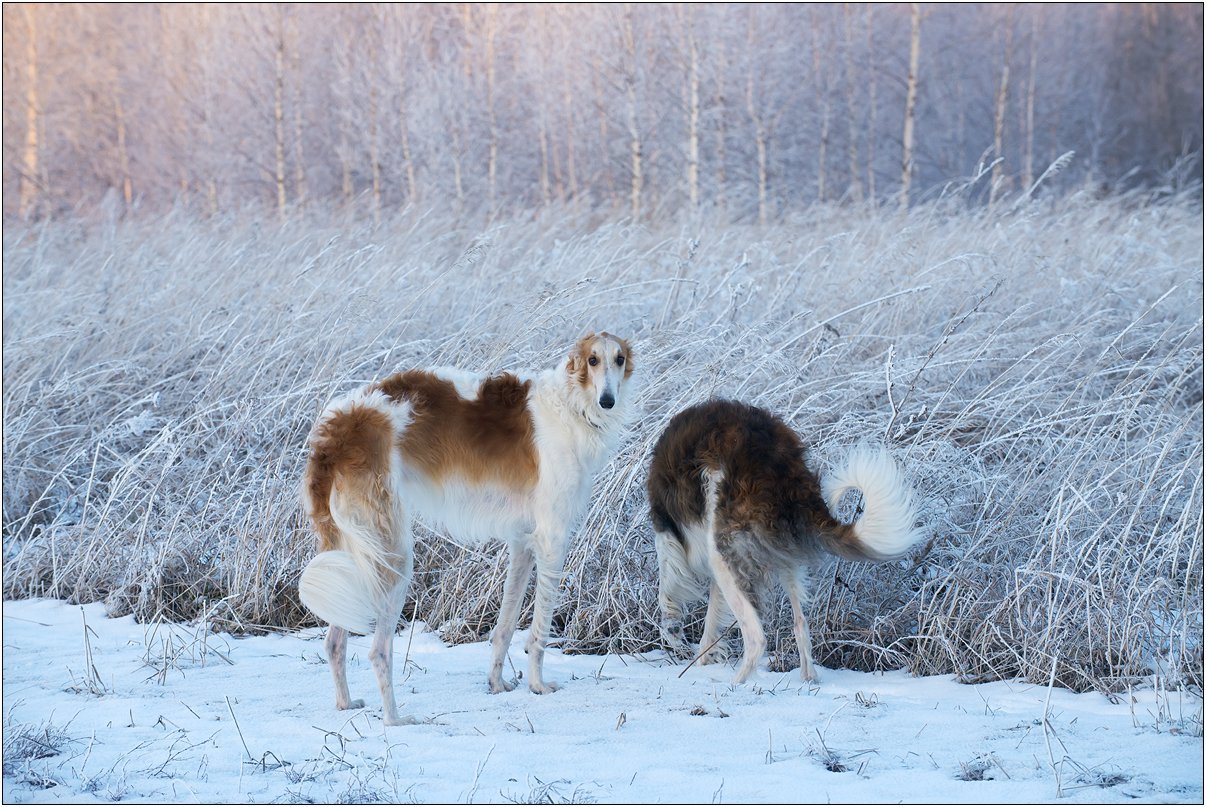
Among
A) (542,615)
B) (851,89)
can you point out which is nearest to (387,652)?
(542,615)

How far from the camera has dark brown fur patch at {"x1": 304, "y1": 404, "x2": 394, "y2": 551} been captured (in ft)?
10.7

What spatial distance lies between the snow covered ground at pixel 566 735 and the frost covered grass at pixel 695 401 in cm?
17

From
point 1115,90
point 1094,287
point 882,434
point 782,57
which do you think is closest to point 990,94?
point 1115,90

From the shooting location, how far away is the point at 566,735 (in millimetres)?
3123

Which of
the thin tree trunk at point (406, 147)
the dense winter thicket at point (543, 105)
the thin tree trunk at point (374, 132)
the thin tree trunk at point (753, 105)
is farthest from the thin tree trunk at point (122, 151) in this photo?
the thin tree trunk at point (753, 105)

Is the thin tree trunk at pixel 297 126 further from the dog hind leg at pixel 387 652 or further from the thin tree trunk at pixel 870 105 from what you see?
the dog hind leg at pixel 387 652

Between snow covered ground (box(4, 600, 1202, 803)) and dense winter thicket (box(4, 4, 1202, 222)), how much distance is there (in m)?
10.9

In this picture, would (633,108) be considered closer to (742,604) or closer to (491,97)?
(491,97)

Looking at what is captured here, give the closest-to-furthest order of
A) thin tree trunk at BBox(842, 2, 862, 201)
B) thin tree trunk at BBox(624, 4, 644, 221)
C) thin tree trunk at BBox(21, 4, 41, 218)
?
1. thin tree trunk at BBox(624, 4, 644, 221)
2. thin tree trunk at BBox(21, 4, 41, 218)
3. thin tree trunk at BBox(842, 2, 862, 201)

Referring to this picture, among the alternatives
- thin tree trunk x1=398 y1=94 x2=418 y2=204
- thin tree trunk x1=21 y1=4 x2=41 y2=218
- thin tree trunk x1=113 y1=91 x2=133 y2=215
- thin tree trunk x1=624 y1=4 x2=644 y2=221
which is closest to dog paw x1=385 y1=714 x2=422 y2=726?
thin tree trunk x1=624 y1=4 x2=644 y2=221

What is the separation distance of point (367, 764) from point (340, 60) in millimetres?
18897

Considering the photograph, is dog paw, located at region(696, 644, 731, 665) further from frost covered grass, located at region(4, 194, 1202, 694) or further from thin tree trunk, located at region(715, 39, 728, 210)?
thin tree trunk, located at region(715, 39, 728, 210)

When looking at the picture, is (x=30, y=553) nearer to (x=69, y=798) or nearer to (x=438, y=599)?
(x=438, y=599)

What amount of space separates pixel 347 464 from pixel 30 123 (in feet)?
70.4
